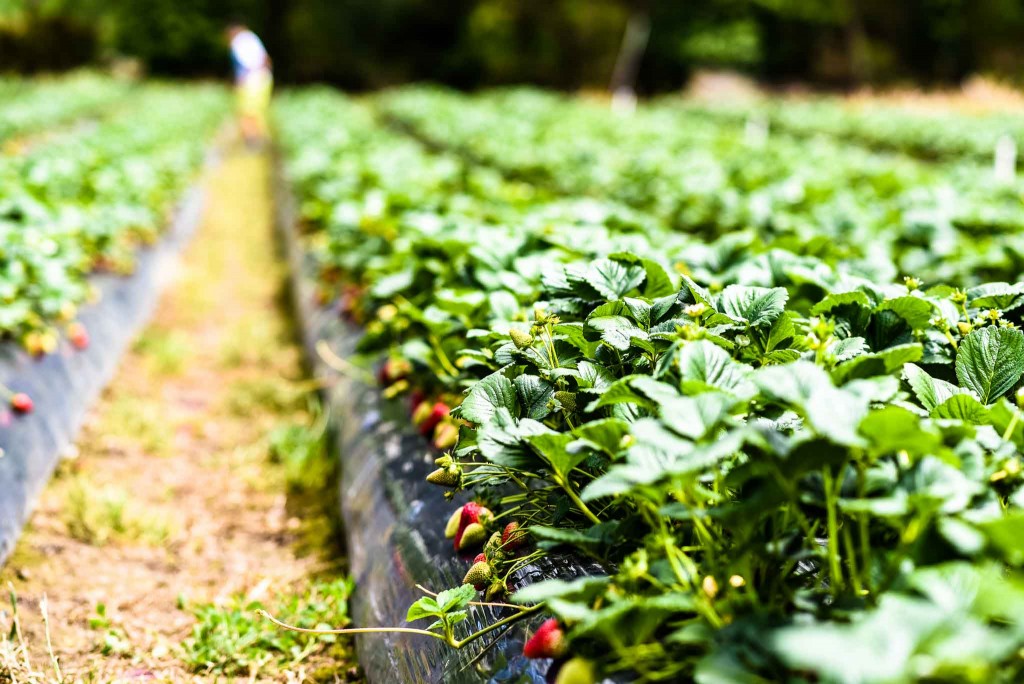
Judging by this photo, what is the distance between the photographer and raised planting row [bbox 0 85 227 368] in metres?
2.87


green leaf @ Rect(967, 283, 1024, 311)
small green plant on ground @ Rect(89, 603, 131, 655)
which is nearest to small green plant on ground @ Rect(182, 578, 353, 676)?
small green plant on ground @ Rect(89, 603, 131, 655)

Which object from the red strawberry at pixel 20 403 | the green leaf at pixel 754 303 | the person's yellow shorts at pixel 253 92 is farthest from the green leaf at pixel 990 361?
the person's yellow shorts at pixel 253 92

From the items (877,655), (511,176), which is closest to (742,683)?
(877,655)

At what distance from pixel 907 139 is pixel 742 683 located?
1081 cm

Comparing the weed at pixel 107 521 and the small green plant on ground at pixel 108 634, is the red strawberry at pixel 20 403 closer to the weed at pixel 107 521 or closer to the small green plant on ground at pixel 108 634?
the weed at pixel 107 521

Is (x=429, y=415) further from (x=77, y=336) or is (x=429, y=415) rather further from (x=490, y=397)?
(x=77, y=336)

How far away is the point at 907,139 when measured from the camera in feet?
33.4

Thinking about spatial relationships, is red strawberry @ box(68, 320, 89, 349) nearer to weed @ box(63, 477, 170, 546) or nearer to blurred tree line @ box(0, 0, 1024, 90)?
weed @ box(63, 477, 170, 546)

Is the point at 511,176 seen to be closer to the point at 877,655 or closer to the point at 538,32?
the point at 877,655

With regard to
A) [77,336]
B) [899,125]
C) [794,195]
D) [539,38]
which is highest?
[539,38]

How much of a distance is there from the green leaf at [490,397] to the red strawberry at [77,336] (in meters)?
2.39

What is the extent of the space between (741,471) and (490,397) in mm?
500

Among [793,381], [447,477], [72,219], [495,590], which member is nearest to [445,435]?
[447,477]

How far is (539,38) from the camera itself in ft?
75.2
